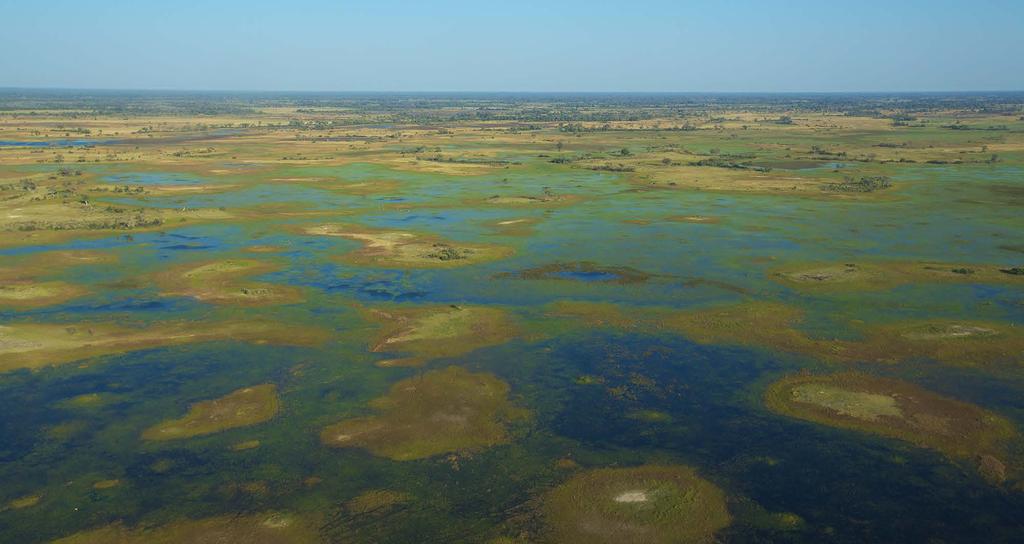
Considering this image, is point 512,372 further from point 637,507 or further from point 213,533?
point 213,533

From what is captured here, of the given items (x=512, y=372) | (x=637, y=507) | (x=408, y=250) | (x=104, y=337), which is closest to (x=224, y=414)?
(x=512, y=372)

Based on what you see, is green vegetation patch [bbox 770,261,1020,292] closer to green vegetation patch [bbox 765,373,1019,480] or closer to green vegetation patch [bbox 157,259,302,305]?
green vegetation patch [bbox 765,373,1019,480]

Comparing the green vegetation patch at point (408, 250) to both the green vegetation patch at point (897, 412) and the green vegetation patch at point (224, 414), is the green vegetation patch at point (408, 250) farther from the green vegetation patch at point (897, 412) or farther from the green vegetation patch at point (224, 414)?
the green vegetation patch at point (897, 412)

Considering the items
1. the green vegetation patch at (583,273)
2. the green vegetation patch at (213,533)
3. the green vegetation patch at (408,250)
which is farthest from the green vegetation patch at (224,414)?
the green vegetation patch at (408,250)

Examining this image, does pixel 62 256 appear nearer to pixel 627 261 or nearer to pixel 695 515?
pixel 627 261

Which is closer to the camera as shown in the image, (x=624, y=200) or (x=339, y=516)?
(x=339, y=516)

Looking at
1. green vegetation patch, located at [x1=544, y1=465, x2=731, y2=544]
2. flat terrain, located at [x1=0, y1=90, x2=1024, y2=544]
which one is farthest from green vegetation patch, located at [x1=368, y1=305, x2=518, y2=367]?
green vegetation patch, located at [x1=544, y1=465, x2=731, y2=544]

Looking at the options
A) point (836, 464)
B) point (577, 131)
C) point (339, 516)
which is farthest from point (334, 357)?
point (577, 131)
